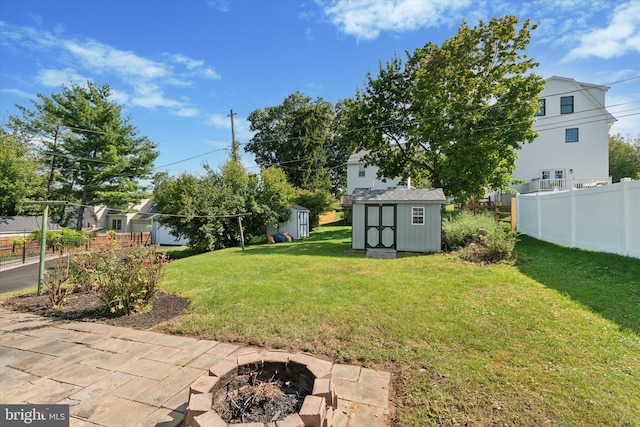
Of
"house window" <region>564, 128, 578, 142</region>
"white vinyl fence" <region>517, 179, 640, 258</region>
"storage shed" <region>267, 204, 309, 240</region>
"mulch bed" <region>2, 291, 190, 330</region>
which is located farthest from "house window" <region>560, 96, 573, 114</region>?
"mulch bed" <region>2, 291, 190, 330</region>

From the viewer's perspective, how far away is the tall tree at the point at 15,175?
20.9 meters

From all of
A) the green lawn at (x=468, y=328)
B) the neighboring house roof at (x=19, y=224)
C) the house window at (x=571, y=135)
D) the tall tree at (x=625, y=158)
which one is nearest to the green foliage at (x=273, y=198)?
the green lawn at (x=468, y=328)

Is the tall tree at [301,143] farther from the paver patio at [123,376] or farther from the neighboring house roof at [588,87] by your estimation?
the paver patio at [123,376]

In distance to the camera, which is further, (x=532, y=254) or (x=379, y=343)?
(x=532, y=254)

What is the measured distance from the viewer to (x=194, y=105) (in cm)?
1678

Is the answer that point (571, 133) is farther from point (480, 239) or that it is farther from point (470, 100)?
point (480, 239)

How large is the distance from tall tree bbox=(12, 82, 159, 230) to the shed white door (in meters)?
21.9

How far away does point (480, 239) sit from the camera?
9844 mm

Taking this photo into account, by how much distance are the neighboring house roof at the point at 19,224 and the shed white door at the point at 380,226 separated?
25.8 m

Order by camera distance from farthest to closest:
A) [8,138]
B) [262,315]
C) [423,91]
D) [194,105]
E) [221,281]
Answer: [8,138] < [194,105] < [423,91] < [221,281] < [262,315]

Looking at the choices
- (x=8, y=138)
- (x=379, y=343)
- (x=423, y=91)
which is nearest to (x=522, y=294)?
(x=379, y=343)

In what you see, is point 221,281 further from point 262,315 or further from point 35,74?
point 35,74

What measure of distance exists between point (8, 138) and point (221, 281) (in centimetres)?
2780

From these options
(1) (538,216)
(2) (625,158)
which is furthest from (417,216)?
(2) (625,158)
